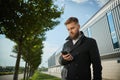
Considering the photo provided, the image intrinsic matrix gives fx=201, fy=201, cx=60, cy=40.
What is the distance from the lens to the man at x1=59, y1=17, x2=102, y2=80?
2873 millimetres

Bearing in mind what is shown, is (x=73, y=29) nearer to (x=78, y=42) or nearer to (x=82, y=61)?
(x=78, y=42)

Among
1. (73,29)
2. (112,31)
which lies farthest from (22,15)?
(73,29)

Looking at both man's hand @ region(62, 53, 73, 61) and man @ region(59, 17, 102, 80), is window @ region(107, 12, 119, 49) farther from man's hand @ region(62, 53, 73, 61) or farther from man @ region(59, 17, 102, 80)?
man's hand @ region(62, 53, 73, 61)

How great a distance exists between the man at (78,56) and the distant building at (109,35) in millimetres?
13954

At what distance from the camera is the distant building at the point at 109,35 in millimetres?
16781

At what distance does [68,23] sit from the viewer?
2.92 m

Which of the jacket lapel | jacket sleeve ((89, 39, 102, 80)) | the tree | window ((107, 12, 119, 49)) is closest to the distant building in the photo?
window ((107, 12, 119, 49))

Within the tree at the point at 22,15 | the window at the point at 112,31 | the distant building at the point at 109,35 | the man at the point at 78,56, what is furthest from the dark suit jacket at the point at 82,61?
the window at the point at 112,31

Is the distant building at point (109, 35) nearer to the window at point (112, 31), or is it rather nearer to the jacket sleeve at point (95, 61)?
the window at point (112, 31)

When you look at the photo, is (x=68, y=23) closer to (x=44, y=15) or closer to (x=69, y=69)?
(x=69, y=69)

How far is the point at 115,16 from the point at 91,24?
7881 millimetres

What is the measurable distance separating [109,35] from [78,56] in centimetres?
1615

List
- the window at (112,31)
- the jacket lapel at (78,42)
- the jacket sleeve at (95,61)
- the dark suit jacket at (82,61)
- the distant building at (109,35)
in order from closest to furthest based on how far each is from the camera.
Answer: the jacket sleeve at (95,61)
the dark suit jacket at (82,61)
the jacket lapel at (78,42)
the distant building at (109,35)
the window at (112,31)

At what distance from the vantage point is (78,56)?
2.96 meters
